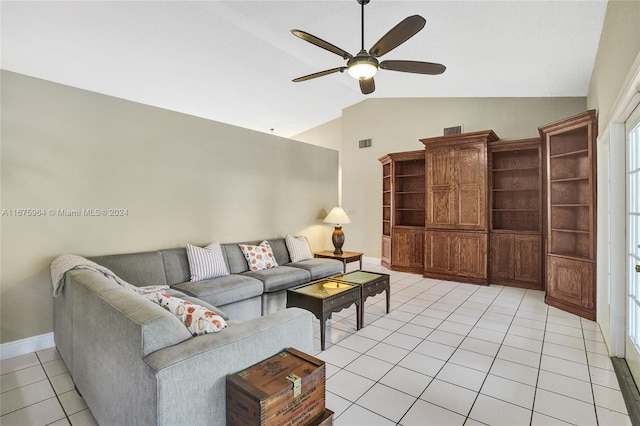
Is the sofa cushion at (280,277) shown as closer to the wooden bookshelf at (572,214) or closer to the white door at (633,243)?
the white door at (633,243)

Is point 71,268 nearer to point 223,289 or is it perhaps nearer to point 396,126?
point 223,289

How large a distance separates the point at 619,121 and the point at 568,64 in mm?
1700

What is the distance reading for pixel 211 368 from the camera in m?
1.43

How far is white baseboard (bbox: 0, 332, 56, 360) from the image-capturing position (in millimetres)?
2762

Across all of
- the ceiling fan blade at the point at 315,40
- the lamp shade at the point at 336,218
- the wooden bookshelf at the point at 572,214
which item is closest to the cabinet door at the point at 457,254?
the wooden bookshelf at the point at 572,214

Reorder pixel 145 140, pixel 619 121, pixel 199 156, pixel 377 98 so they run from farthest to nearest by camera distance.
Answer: pixel 377 98
pixel 199 156
pixel 145 140
pixel 619 121

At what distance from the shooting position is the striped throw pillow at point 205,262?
3.70m

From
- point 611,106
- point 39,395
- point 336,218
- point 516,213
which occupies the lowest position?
point 39,395

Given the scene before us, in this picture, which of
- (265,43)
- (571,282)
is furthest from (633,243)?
(265,43)

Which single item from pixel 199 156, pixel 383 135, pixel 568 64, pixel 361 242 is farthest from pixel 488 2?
pixel 361 242

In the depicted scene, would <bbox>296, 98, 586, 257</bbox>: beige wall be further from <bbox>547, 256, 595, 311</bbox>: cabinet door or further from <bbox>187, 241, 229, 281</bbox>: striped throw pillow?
<bbox>187, 241, 229, 281</bbox>: striped throw pillow

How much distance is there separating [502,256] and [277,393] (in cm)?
514

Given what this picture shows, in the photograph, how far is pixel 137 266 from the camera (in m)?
3.36

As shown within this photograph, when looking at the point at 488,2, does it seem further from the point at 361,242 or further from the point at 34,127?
the point at 361,242
